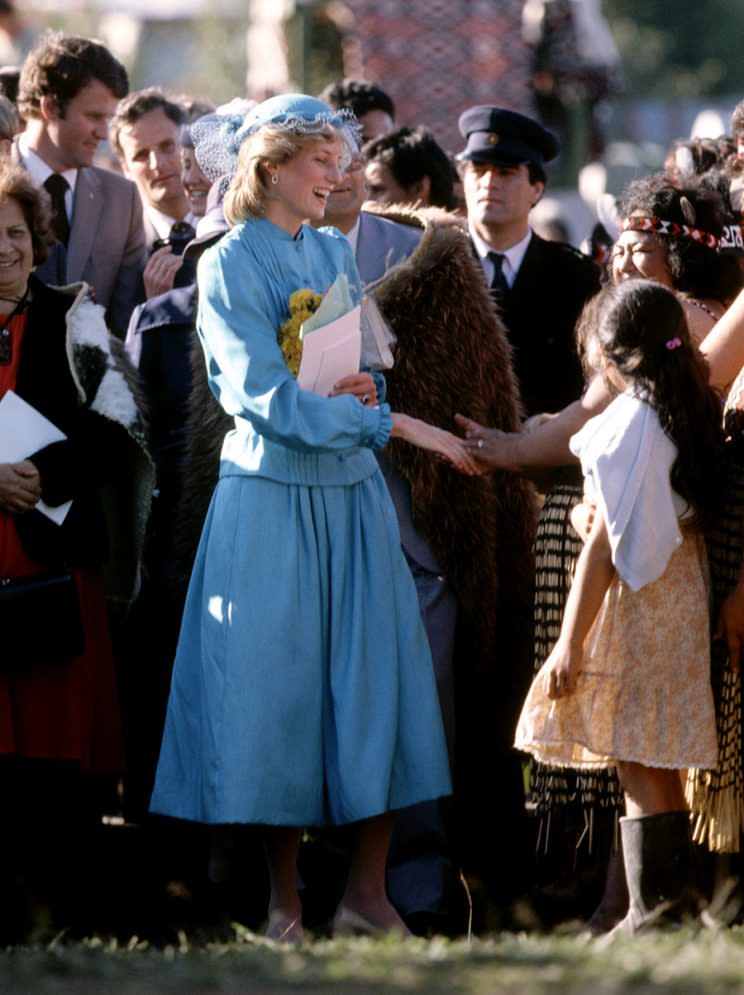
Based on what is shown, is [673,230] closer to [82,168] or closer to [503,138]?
[503,138]

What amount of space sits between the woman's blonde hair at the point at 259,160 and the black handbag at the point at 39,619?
1.09m

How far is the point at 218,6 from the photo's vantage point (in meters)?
28.9

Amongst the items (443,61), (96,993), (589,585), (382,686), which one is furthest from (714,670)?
(443,61)

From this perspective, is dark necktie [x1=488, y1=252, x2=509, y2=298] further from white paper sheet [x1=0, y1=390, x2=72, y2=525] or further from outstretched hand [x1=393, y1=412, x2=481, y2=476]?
white paper sheet [x1=0, y1=390, x2=72, y2=525]

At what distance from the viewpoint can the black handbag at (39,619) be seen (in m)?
5.08

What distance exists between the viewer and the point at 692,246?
536cm

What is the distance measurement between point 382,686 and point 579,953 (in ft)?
4.16

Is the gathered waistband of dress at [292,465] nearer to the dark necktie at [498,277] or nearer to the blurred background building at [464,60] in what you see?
the dark necktie at [498,277]

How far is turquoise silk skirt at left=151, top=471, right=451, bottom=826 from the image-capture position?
4.71 meters

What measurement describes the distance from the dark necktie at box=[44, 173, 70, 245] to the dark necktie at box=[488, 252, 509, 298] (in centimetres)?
146

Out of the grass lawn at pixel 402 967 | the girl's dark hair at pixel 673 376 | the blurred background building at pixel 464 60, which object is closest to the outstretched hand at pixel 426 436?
the girl's dark hair at pixel 673 376

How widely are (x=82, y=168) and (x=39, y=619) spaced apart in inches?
91.1

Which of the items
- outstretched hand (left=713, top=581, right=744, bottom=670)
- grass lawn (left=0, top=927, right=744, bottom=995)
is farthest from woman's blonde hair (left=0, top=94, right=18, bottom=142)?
grass lawn (left=0, top=927, right=744, bottom=995)

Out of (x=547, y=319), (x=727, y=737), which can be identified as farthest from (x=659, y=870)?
(x=547, y=319)
